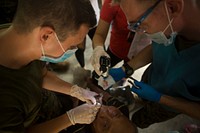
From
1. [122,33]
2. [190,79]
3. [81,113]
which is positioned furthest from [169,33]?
[81,113]

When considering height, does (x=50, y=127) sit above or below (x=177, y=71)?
below

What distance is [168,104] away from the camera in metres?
1.71

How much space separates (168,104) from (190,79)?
272 millimetres

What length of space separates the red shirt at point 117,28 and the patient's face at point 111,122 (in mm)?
635

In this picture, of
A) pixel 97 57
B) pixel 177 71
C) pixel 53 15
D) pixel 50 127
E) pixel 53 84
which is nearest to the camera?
pixel 53 15

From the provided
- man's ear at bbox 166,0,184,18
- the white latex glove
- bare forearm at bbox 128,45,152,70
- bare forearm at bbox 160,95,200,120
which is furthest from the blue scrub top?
the white latex glove

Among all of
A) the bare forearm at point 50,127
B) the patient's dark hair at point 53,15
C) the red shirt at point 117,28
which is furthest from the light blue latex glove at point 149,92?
the patient's dark hair at point 53,15

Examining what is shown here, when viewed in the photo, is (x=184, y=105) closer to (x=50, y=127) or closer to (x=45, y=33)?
(x=50, y=127)

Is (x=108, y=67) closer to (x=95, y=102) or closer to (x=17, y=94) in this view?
(x=95, y=102)

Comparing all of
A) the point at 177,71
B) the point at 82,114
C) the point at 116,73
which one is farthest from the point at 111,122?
the point at 177,71

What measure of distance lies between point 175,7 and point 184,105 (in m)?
0.73

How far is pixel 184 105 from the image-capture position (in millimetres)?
1652

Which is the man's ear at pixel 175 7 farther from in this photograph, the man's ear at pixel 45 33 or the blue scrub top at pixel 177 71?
the man's ear at pixel 45 33

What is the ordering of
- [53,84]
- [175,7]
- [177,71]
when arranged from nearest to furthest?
[175,7], [177,71], [53,84]
